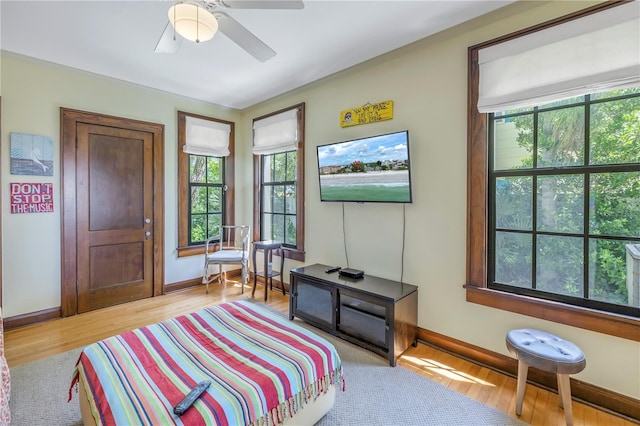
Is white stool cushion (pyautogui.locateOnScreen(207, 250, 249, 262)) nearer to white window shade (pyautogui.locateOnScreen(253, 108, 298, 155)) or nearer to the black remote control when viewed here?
white window shade (pyautogui.locateOnScreen(253, 108, 298, 155))

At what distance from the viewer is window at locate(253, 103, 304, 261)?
379 centimetres

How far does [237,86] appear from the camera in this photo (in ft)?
12.2

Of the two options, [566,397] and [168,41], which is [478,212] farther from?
[168,41]

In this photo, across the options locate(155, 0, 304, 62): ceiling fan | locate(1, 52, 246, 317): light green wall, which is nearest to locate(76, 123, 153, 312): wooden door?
locate(1, 52, 246, 317): light green wall

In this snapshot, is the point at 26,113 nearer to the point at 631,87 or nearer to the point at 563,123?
the point at 563,123

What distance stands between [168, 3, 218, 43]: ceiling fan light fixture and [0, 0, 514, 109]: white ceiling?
733 millimetres

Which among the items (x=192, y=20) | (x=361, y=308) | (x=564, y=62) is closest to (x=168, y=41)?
(x=192, y=20)

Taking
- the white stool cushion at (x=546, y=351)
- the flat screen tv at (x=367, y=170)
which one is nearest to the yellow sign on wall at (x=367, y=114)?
the flat screen tv at (x=367, y=170)

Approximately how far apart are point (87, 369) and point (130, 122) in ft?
10.0

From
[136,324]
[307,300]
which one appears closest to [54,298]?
[136,324]

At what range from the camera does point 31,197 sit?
3.00 m

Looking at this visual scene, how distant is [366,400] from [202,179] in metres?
3.63

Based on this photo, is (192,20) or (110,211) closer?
(192,20)

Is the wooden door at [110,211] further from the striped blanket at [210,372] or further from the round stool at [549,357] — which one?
the round stool at [549,357]
